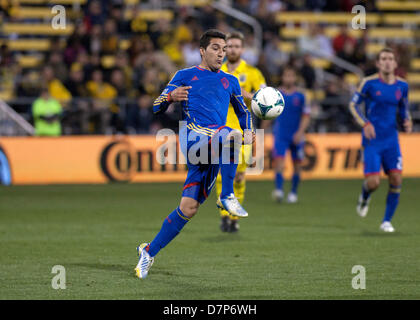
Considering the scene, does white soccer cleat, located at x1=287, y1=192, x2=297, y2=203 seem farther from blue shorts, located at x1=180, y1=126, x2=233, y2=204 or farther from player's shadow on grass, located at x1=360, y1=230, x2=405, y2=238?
blue shorts, located at x1=180, y1=126, x2=233, y2=204

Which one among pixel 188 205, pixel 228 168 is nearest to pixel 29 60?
pixel 228 168

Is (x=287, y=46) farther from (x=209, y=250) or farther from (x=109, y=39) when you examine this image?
(x=209, y=250)

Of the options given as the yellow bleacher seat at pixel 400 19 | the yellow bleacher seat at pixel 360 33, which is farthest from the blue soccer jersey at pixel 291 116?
the yellow bleacher seat at pixel 400 19

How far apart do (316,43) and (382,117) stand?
1324cm

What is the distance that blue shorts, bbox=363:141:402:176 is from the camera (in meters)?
11.0

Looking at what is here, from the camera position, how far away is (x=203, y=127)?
777 cm

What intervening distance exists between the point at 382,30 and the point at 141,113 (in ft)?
33.9

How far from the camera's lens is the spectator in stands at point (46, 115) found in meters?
18.4

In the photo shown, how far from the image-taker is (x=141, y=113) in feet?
63.5

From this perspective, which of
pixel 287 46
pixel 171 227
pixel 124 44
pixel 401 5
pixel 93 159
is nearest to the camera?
pixel 171 227

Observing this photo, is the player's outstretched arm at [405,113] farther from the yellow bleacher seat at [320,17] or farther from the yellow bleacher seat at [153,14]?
the yellow bleacher seat at [320,17]

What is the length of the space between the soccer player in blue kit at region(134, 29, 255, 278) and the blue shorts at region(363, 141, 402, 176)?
3488mm

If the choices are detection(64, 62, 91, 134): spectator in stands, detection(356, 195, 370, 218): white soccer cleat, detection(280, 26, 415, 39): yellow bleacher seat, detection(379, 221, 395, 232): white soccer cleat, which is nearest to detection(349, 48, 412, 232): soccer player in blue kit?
detection(379, 221, 395, 232): white soccer cleat

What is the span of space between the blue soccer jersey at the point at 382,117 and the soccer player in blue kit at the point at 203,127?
11.5 ft
